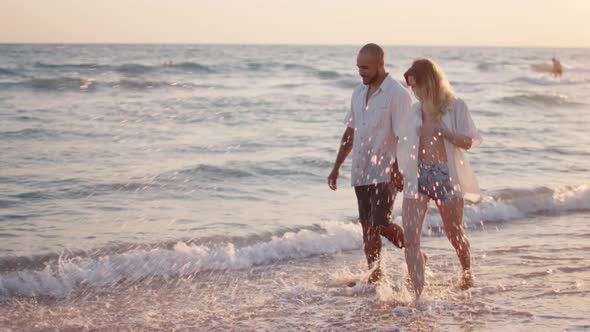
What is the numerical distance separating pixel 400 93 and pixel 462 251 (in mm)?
1342

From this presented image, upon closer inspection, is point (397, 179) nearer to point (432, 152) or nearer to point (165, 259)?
point (432, 152)

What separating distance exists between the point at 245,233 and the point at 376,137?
10.2ft

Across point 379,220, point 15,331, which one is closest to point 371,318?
point 379,220

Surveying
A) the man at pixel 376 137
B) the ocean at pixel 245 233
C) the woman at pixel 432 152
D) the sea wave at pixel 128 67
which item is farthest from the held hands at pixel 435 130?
the sea wave at pixel 128 67

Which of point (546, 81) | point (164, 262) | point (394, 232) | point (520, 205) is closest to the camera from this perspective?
point (394, 232)

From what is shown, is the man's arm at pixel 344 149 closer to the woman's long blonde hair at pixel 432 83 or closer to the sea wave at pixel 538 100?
the woman's long blonde hair at pixel 432 83

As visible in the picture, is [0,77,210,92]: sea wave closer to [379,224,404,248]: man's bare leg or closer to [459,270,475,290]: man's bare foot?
[379,224,404,248]: man's bare leg

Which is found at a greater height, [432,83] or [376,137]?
[432,83]

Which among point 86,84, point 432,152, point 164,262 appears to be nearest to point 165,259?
point 164,262

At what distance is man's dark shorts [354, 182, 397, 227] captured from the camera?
19.1 ft

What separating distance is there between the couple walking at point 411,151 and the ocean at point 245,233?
0.61 metres

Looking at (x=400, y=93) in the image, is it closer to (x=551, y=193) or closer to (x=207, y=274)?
(x=207, y=274)

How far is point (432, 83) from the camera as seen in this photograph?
5340 mm

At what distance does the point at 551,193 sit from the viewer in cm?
1094
